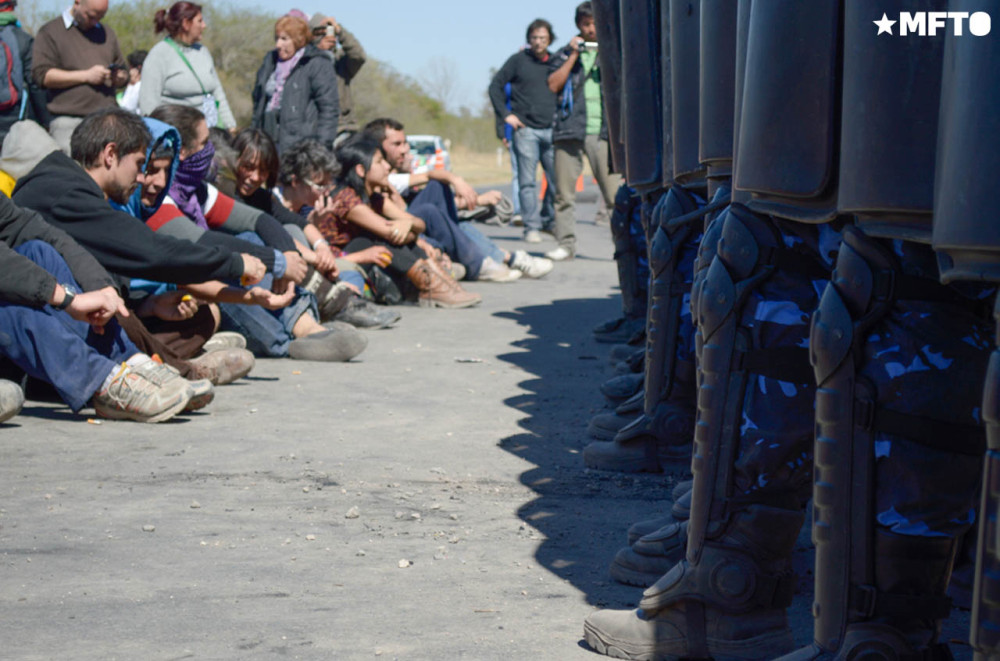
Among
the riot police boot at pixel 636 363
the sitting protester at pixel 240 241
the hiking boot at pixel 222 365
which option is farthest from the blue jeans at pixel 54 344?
the riot police boot at pixel 636 363

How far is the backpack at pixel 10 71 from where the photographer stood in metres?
7.72

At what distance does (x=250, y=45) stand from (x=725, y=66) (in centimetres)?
3757

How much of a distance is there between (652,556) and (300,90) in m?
7.84

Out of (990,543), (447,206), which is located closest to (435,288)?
(447,206)

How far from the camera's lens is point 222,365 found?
5.46m

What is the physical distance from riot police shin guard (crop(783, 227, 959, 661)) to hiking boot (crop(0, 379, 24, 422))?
3252mm

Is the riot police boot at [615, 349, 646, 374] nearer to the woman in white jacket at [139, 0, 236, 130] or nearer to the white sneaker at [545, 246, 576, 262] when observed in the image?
the woman in white jacket at [139, 0, 236, 130]

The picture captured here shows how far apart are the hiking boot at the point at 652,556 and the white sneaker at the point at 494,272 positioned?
758 cm

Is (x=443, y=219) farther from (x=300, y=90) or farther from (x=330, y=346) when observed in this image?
(x=330, y=346)

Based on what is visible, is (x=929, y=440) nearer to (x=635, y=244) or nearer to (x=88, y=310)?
(x=88, y=310)

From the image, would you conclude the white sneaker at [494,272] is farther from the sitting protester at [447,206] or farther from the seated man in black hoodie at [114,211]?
the seated man in black hoodie at [114,211]

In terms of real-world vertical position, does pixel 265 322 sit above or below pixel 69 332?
below

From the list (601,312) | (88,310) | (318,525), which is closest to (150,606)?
(318,525)

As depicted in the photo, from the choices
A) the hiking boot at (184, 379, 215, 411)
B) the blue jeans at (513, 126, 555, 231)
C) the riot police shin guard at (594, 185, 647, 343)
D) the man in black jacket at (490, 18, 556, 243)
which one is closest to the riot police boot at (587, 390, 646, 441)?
the hiking boot at (184, 379, 215, 411)
